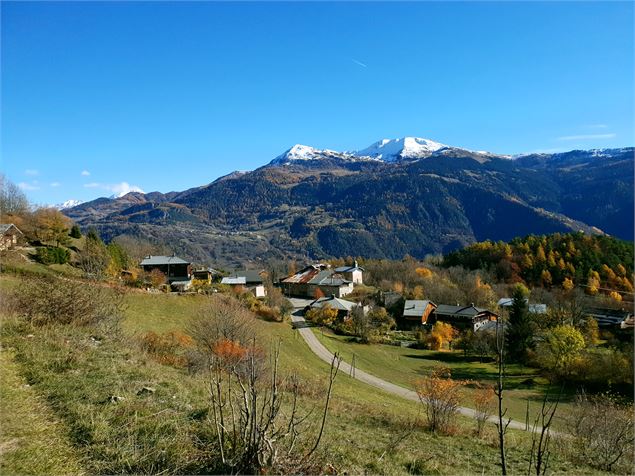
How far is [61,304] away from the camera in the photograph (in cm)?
1312

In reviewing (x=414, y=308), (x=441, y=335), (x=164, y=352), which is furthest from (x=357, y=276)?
(x=164, y=352)

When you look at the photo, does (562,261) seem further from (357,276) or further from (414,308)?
(414,308)

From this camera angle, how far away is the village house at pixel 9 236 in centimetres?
4134

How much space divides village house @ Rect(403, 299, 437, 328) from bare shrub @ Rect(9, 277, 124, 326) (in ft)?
182

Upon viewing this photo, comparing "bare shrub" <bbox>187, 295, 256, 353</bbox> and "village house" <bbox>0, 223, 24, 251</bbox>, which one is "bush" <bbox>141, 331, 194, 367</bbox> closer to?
"bare shrub" <bbox>187, 295, 256, 353</bbox>

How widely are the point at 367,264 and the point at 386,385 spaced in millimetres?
80530

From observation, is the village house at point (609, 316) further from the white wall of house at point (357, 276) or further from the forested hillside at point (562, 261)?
the white wall of house at point (357, 276)

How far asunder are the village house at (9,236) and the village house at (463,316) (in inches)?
2224

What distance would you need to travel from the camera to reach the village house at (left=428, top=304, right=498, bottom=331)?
207 ft

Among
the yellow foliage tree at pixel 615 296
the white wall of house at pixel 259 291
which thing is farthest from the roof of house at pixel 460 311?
the yellow foliage tree at pixel 615 296

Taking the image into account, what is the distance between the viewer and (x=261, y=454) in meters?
4.46

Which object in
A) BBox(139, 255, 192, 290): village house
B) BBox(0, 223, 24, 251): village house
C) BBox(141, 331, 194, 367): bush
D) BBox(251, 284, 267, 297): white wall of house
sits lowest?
BBox(251, 284, 267, 297): white wall of house

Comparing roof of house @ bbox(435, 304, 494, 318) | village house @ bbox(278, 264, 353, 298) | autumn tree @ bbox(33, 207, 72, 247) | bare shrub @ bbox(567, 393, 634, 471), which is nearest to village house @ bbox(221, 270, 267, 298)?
village house @ bbox(278, 264, 353, 298)

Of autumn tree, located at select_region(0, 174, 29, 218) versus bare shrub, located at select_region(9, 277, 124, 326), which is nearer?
bare shrub, located at select_region(9, 277, 124, 326)
